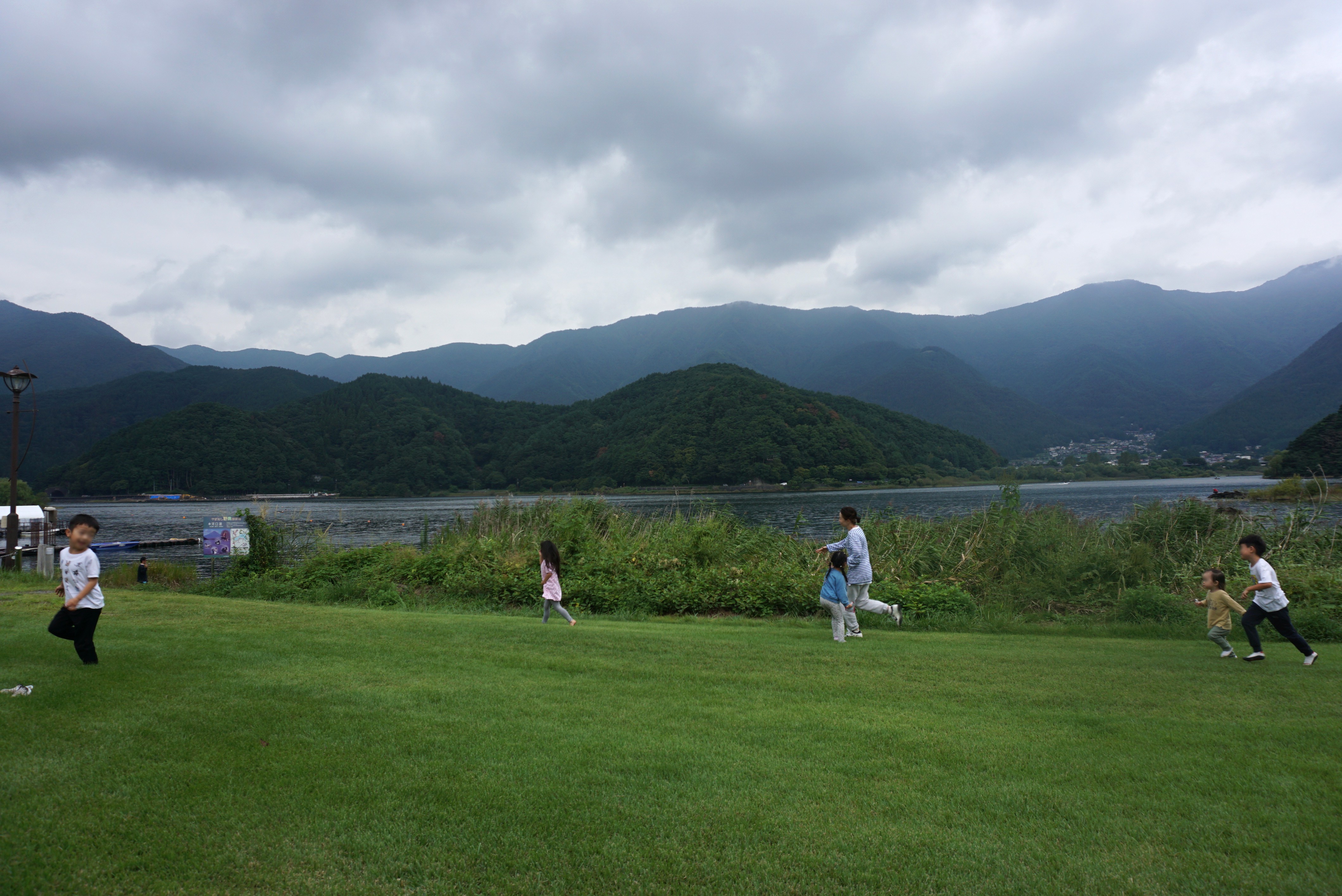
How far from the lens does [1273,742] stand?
17.9 ft

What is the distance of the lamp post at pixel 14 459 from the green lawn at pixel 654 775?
15138 millimetres

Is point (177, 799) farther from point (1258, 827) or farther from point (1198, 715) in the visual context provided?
point (1198, 715)

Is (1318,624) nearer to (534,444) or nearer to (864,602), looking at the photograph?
(864,602)

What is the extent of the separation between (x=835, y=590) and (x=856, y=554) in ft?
2.32

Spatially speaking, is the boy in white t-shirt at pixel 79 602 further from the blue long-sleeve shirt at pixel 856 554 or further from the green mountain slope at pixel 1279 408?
the green mountain slope at pixel 1279 408

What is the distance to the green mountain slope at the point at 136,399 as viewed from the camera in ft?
396

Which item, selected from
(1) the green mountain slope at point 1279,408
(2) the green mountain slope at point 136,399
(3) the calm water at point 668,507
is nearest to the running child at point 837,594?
(3) the calm water at point 668,507

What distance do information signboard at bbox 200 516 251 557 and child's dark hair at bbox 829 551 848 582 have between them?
632 inches

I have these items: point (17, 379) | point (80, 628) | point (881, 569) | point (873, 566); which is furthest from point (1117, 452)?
point (80, 628)

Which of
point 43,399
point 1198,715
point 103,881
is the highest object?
point 43,399

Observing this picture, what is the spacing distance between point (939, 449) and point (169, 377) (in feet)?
514

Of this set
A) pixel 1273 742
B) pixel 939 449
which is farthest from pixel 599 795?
pixel 939 449

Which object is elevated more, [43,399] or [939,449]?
[43,399]

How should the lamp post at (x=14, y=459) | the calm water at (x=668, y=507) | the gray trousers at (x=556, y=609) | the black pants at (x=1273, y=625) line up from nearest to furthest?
the black pants at (x=1273, y=625) → the gray trousers at (x=556, y=609) → the lamp post at (x=14, y=459) → the calm water at (x=668, y=507)
